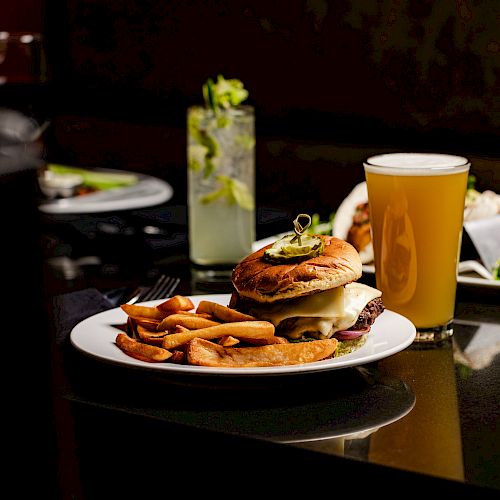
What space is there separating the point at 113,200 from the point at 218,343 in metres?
1.09

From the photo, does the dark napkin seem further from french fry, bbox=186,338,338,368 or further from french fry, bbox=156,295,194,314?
french fry, bbox=186,338,338,368

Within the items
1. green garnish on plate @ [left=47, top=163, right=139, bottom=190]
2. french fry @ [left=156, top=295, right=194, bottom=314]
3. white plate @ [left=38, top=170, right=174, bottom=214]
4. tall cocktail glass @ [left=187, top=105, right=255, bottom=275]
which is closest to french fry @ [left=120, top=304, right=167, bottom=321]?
french fry @ [left=156, top=295, right=194, bottom=314]

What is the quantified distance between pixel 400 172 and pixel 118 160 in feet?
5.49

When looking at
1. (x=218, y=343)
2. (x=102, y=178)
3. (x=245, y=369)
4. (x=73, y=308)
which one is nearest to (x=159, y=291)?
(x=73, y=308)

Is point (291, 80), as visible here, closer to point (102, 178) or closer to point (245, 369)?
point (102, 178)

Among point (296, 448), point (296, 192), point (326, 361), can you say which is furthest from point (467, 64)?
point (296, 448)

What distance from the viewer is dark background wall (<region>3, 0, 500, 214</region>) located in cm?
202

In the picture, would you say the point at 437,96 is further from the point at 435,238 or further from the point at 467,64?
the point at 435,238

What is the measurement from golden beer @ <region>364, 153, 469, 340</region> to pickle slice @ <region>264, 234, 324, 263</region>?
0.58 feet

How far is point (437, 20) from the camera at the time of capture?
1991 mm

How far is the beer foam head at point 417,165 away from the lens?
1248mm

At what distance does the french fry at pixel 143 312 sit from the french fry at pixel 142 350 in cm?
6

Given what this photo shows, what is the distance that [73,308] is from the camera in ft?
4.55

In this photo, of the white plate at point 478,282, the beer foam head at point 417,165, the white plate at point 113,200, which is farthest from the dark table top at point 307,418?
the white plate at point 113,200
